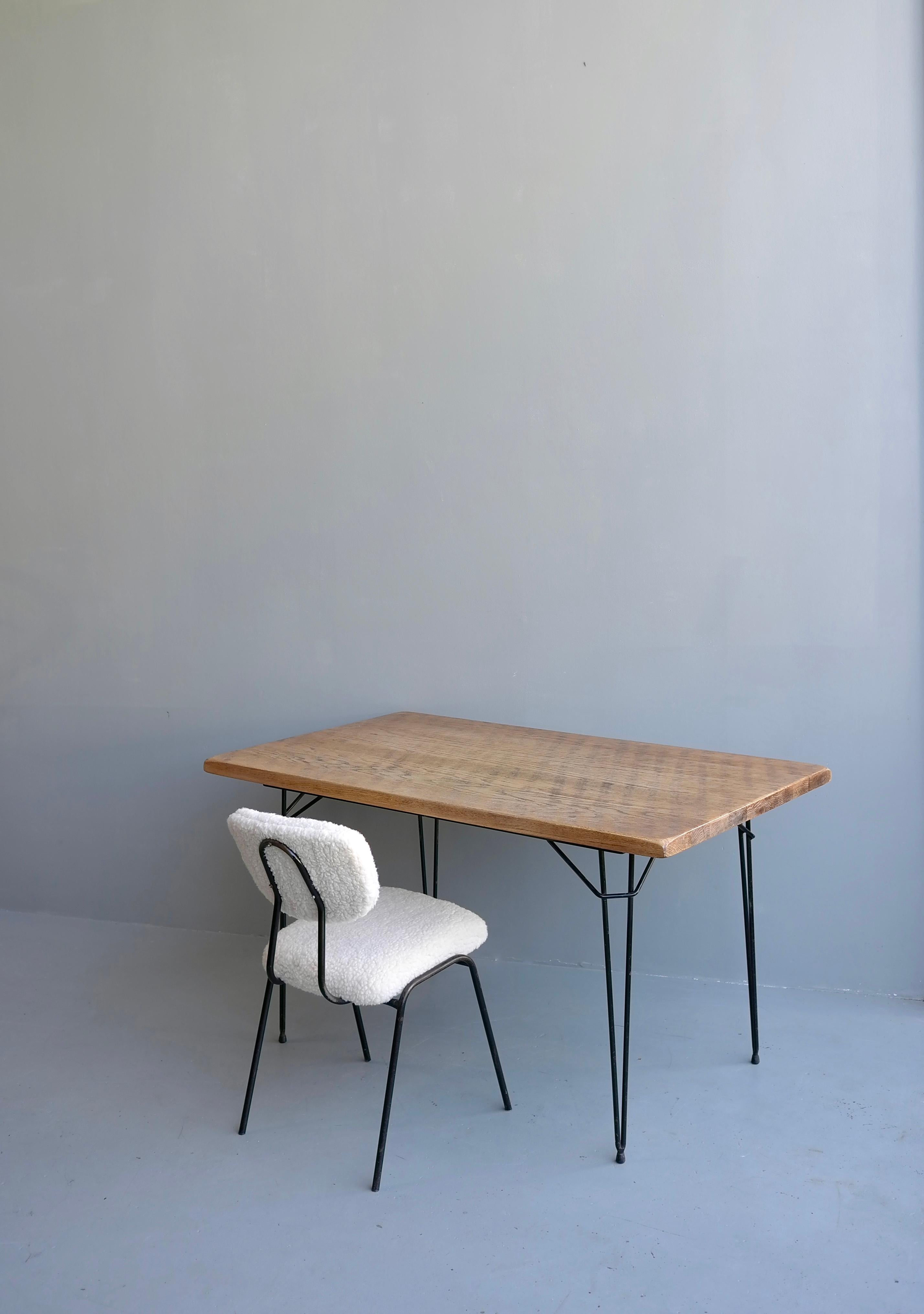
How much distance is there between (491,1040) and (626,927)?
0.53 meters

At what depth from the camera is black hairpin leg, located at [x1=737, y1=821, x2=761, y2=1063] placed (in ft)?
7.56

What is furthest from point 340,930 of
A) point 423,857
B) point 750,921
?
point 750,921

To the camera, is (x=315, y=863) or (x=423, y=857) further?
(x=423, y=857)

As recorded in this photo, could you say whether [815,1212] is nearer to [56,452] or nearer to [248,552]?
[248,552]

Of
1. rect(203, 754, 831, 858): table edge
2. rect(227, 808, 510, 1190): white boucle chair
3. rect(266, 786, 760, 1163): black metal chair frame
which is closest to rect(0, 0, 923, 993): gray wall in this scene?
rect(266, 786, 760, 1163): black metal chair frame

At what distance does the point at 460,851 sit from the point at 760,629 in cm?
104

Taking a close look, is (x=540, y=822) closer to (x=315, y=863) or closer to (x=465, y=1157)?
(x=315, y=863)

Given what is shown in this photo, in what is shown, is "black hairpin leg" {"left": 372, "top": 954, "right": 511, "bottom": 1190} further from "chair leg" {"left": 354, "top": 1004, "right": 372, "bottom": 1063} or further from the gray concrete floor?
"chair leg" {"left": 354, "top": 1004, "right": 372, "bottom": 1063}

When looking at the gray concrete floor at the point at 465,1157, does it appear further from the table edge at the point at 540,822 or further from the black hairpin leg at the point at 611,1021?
the table edge at the point at 540,822

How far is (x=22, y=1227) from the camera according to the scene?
184 centimetres

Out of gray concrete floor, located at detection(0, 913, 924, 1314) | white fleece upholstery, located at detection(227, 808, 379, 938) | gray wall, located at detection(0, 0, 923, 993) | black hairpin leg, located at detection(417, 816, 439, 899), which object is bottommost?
gray concrete floor, located at detection(0, 913, 924, 1314)

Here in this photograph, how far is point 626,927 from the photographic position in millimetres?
2539

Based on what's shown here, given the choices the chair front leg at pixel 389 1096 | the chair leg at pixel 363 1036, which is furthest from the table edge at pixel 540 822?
the chair leg at pixel 363 1036

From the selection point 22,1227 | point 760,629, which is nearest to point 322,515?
point 760,629
